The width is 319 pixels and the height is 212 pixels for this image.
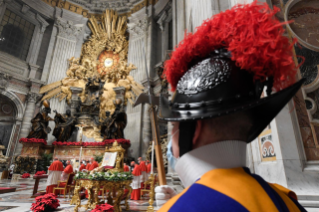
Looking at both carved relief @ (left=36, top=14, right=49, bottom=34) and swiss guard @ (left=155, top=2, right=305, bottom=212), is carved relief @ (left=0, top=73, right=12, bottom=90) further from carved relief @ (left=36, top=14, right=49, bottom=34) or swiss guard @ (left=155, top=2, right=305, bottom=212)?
swiss guard @ (left=155, top=2, right=305, bottom=212)

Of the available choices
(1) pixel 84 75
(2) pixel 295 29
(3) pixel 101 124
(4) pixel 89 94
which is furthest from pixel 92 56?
(2) pixel 295 29

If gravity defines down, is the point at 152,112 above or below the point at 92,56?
below

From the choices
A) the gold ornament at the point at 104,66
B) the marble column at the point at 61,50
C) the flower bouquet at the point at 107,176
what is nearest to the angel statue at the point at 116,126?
the gold ornament at the point at 104,66

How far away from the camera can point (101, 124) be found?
521 inches

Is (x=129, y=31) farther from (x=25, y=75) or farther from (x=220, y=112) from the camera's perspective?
(x=220, y=112)

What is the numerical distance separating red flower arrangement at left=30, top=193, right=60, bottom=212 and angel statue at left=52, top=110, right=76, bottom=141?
9.89 meters

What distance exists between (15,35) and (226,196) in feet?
66.8

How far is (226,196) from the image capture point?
56 centimetres

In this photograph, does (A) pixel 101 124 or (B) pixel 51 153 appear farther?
(A) pixel 101 124

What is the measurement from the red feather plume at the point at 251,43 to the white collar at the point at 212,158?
0.31 metres

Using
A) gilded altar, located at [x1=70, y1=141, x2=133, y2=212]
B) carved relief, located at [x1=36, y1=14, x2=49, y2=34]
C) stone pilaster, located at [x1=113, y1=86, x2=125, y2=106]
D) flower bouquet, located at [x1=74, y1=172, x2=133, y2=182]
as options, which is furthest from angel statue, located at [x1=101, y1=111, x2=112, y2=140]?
carved relief, located at [x1=36, y1=14, x2=49, y2=34]

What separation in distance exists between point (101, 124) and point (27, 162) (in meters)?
4.64

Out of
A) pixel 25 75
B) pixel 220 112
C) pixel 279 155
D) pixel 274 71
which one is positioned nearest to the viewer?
pixel 220 112

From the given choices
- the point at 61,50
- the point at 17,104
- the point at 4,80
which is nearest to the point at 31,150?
the point at 17,104
